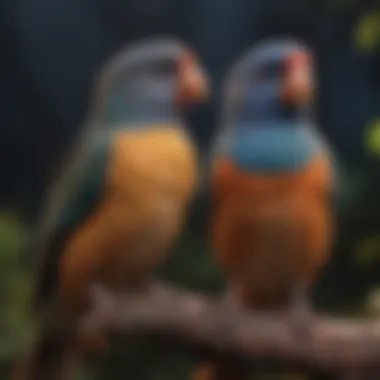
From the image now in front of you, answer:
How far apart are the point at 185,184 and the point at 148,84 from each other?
0.38 ft

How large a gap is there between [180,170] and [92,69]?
0.15m

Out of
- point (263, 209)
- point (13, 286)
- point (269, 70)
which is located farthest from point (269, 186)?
point (13, 286)

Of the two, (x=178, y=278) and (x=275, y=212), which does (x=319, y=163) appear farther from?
(x=178, y=278)

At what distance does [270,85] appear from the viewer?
1.23 metres

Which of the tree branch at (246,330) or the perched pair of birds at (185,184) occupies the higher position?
the perched pair of birds at (185,184)

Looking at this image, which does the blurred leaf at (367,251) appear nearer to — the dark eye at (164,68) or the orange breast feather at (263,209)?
the orange breast feather at (263,209)

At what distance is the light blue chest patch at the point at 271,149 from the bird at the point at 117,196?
0.06m

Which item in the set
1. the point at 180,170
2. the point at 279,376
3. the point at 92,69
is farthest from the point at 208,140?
the point at 279,376

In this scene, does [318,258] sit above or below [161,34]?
below

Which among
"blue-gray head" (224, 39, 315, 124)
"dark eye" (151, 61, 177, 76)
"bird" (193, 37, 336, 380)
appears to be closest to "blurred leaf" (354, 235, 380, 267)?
"bird" (193, 37, 336, 380)

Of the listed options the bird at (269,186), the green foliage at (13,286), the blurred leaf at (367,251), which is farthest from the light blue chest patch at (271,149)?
the green foliage at (13,286)

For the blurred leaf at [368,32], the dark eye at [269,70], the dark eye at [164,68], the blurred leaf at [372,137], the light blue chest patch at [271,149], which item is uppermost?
the blurred leaf at [368,32]

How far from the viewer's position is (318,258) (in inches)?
49.1

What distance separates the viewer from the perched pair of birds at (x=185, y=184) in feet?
4.00
